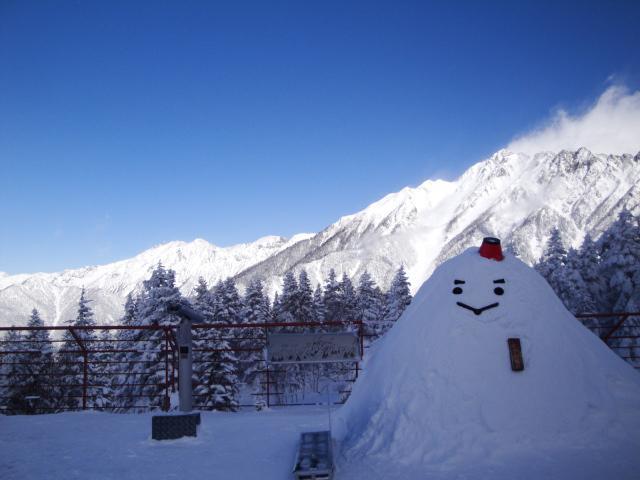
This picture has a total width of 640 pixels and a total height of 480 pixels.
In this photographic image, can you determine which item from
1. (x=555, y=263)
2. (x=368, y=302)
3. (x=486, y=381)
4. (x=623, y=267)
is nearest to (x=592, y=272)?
(x=555, y=263)

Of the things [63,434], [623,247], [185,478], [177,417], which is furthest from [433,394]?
[623,247]

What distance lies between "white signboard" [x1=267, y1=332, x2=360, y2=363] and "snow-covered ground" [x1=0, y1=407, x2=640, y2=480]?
3.78 ft

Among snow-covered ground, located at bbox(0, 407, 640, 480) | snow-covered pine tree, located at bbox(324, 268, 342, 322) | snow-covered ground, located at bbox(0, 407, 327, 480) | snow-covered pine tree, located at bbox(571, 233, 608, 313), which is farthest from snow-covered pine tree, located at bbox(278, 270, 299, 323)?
snow-covered ground, located at bbox(0, 407, 640, 480)

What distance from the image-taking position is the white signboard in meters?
8.44

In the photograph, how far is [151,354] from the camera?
757 inches

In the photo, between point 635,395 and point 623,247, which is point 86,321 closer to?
point 635,395

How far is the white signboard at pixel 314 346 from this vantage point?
8.44 m

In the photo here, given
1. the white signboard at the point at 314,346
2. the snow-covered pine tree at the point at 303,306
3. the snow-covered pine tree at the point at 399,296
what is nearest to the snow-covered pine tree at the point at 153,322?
the white signboard at the point at 314,346

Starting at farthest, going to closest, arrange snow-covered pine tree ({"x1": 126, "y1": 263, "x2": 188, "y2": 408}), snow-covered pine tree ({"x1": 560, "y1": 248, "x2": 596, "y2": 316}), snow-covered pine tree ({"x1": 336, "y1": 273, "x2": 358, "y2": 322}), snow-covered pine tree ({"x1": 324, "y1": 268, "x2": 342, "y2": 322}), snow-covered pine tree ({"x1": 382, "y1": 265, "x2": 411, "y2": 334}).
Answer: snow-covered pine tree ({"x1": 336, "y1": 273, "x2": 358, "y2": 322}) < snow-covered pine tree ({"x1": 324, "y1": 268, "x2": 342, "y2": 322}) < snow-covered pine tree ({"x1": 382, "y1": 265, "x2": 411, "y2": 334}) < snow-covered pine tree ({"x1": 560, "y1": 248, "x2": 596, "y2": 316}) < snow-covered pine tree ({"x1": 126, "y1": 263, "x2": 188, "y2": 408})

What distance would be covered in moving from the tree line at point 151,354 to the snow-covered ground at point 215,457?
3.30ft

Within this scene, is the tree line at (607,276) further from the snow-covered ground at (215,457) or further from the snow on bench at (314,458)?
the snow on bench at (314,458)

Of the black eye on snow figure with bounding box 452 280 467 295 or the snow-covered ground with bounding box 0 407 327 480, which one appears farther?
the black eye on snow figure with bounding box 452 280 467 295

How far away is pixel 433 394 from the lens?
570 centimetres

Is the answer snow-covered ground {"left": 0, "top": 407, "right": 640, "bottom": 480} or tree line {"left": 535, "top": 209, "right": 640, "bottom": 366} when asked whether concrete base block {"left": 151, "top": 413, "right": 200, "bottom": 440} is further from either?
tree line {"left": 535, "top": 209, "right": 640, "bottom": 366}
